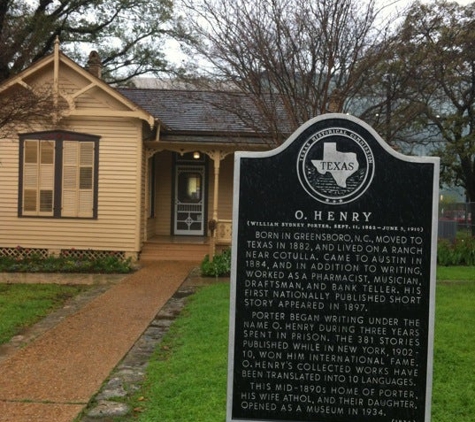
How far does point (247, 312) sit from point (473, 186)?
2729 cm

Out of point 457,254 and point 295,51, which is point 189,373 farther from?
Answer: point 457,254

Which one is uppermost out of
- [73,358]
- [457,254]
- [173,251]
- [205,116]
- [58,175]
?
[205,116]

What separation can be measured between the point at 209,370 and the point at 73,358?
6.29 feet

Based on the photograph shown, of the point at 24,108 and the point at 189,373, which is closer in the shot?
the point at 189,373

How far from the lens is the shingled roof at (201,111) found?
46.4 ft

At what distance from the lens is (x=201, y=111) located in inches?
798

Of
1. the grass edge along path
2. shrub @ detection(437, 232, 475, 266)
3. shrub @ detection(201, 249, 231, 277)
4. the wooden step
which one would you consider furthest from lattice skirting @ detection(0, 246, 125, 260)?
shrub @ detection(437, 232, 475, 266)

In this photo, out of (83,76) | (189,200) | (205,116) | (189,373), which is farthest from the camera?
(189,200)

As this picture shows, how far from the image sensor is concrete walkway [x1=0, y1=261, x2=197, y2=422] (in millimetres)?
5973

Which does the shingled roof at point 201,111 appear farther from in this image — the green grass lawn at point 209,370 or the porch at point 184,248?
the green grass lawn at point 209,370

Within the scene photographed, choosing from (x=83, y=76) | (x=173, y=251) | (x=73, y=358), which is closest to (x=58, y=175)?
(x=83, y=76)

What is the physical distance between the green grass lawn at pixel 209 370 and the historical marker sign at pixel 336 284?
71.1 inches

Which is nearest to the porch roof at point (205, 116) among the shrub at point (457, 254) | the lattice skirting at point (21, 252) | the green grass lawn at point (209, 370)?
the lattice skirting at point (21, 252)

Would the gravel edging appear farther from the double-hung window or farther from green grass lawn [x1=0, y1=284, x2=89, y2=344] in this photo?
the double-hung window
